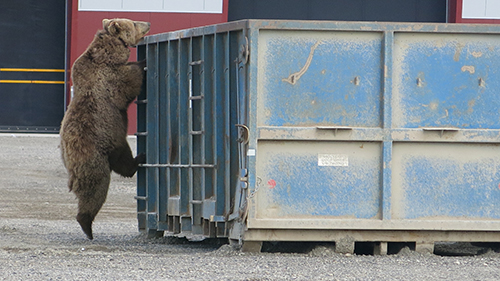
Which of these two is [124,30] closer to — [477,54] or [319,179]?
[319,179]

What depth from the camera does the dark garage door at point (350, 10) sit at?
23.4 metres

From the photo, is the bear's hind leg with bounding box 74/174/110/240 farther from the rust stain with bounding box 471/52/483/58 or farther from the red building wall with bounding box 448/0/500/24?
the red building wall with bounding box 448/0/500/24

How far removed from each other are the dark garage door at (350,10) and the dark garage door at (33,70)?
5860mm

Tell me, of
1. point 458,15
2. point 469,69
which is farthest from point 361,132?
point 458,15

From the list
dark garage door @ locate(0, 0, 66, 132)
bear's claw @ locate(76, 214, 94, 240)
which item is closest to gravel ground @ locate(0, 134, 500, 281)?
bear's claw @ locate(76, 214, 94, 240)

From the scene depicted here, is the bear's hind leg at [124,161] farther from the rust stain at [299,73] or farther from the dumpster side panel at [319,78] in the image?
the rust stain at [299,73]

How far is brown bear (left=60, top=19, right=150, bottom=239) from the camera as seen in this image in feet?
26.4

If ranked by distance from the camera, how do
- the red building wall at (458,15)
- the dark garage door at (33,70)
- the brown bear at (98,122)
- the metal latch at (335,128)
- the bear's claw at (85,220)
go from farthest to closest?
the dark garage door at (33,70) → the red building wall at (458,15) → the bear's claw at (85,220) → the brown bear at (98,122) → the metal latch at (335,128)

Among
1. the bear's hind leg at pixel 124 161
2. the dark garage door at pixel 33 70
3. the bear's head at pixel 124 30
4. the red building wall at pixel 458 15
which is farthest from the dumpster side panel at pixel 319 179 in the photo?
the dark garage door at pixel 33 70

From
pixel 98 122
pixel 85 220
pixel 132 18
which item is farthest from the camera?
pixel 132 18

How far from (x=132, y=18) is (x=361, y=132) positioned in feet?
49.1

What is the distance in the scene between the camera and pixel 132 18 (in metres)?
21.0

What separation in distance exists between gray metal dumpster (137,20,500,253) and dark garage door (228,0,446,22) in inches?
653

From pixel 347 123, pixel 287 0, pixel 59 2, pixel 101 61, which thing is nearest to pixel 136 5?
pixel 59 2
